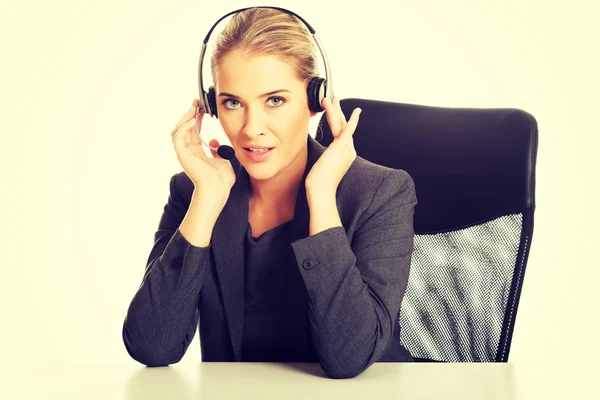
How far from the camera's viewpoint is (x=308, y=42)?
1.70 meters

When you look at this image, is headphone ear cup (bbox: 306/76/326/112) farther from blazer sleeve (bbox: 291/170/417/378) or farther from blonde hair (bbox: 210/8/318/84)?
blazer sleeve (bbox: 291/170/417/378)

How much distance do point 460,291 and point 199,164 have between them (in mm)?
661

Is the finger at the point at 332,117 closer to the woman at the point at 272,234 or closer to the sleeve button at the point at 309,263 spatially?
the woman at the point at 272,234

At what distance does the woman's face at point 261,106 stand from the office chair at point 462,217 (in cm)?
33

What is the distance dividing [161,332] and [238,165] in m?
0.48

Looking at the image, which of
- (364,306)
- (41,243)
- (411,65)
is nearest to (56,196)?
(41,243)

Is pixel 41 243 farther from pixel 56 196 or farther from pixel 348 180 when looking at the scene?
pixel 348 180

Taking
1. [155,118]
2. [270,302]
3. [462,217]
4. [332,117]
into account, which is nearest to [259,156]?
[332,117]

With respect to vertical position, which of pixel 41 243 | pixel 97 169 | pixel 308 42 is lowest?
pixel 41 243

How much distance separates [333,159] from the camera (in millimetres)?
1589

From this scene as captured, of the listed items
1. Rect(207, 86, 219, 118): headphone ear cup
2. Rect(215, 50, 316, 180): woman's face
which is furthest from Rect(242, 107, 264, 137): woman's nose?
Rect(207, 86, 219, 118): headphone ear cup

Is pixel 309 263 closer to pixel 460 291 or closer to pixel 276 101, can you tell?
pixel 276 101

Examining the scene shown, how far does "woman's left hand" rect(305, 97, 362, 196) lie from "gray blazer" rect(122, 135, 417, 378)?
68 millimetres

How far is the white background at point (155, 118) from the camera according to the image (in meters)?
3.57
